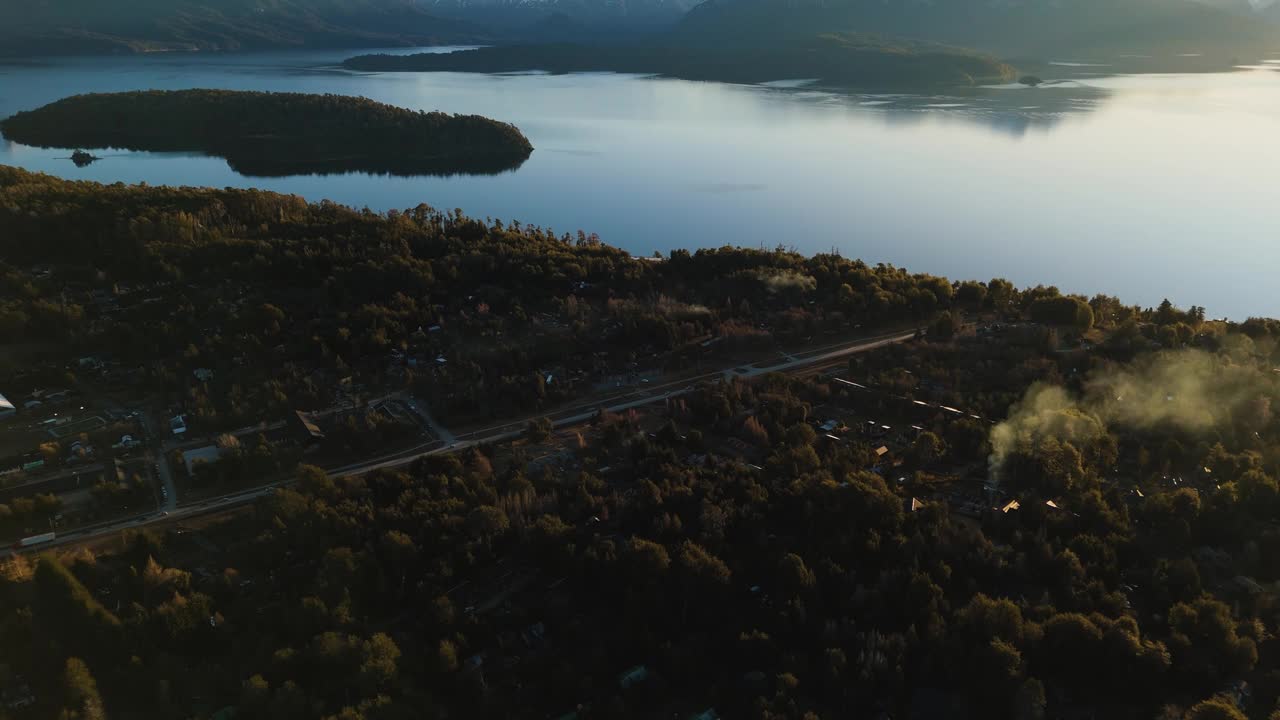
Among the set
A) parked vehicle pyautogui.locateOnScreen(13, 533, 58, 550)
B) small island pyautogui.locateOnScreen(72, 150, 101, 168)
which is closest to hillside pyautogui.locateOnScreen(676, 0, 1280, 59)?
small island pyautogui.locateOnScreen(72, 150, 101, 168)

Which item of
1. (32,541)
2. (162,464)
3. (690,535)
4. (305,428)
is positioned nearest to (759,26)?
(305,428)

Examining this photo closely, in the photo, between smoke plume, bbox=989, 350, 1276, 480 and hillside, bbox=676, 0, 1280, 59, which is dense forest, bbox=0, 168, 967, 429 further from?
hillside, bbox=676, 0, 1280, 59

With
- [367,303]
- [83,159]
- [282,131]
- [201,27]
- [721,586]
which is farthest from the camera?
[201,27]

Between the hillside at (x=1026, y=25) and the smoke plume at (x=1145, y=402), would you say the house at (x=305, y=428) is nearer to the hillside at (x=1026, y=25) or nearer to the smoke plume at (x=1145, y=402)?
the smoke plume at (x=1145, y=402)

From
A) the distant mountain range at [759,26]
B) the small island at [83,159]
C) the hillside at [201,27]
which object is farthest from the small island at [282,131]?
the distant mountain range at [759,26]

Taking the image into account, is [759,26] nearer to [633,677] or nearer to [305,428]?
[305,428]
